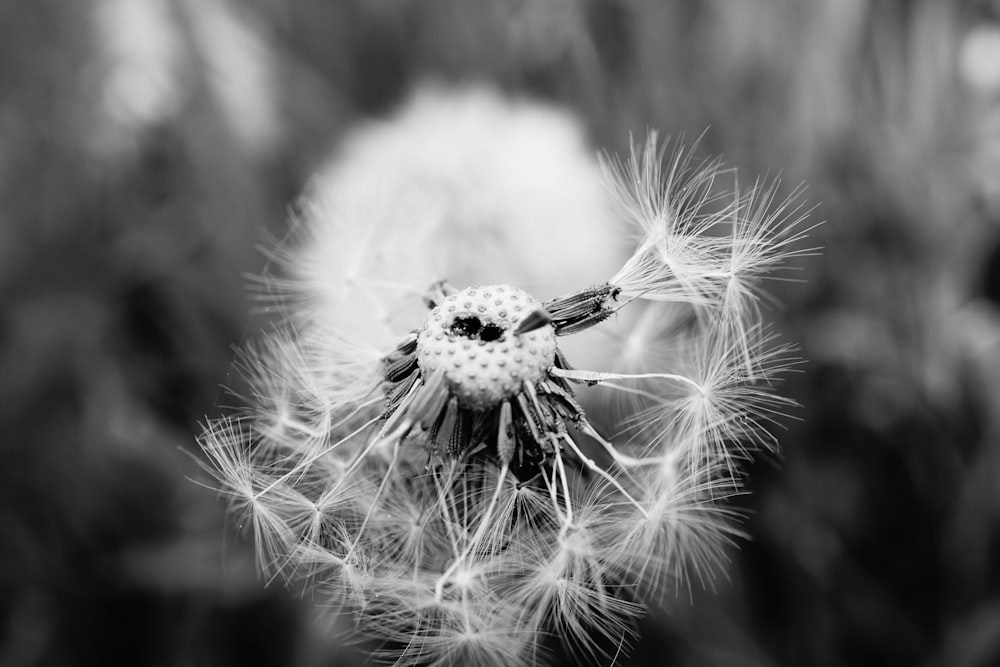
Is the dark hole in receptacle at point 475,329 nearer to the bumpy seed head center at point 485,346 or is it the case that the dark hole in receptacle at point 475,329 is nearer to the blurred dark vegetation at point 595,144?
the bumpy seed head center at point 485,346

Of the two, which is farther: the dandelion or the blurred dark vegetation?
the blurred dark vegetation

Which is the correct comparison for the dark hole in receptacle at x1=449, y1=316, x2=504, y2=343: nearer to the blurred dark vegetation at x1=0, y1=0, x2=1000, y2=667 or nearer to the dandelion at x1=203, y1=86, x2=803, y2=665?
the dandelion at x1=203, y1=86, x2=803, y2=665

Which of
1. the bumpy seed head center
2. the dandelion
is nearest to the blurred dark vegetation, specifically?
the dandelion

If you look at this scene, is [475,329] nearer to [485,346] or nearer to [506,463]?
[485,346]

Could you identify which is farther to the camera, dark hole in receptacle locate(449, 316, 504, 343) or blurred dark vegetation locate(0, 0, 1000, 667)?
blurred dark vegetation locate(0, 0, 1000, 667)

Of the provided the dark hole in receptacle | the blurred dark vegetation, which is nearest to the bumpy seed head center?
the dark hole in receptacle

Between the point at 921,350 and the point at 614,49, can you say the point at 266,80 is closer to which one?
the point at 614,49

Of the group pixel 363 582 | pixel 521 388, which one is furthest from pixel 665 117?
pixel 363 582
